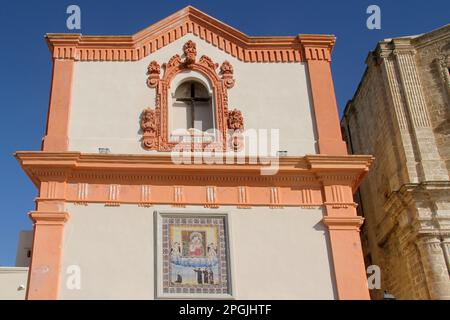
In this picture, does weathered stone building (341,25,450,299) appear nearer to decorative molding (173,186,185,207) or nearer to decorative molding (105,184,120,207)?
decorative molding (173,186,185,207)

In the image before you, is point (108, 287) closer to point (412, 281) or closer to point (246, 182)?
point (246, 182)

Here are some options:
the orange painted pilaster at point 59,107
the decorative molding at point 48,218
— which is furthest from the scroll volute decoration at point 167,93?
the decorative molding at point 48,218

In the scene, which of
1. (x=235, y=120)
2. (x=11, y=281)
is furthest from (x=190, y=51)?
(x=11, y=281)

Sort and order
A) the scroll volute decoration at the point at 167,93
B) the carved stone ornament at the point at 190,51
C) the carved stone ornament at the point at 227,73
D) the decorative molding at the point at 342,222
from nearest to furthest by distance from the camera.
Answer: the decorative molding at the point at 342,222 < the scroll volute decoration at the point at 167,93 < the carved stone ornament at the point at 227,73 < the carved stone ornament at the point at 190,51

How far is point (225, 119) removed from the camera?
518 inches

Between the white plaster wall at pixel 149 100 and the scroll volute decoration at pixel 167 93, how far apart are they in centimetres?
16

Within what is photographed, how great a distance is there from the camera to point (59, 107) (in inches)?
510

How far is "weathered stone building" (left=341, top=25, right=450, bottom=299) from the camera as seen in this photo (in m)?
18.5

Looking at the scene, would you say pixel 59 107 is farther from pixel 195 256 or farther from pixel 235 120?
pixel 195 256

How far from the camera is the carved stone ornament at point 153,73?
13467mm

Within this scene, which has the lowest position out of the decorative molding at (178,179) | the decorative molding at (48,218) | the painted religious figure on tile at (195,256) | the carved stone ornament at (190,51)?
the painted religious figure on tile at (195,256)

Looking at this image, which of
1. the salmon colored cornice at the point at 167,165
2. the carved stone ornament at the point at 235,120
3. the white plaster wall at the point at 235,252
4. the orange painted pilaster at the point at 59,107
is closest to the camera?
the white plaster wall at the point at 235,252

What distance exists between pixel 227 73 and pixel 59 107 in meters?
3.81

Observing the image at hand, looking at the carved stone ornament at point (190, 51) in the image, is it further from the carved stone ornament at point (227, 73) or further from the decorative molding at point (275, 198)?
the decorative molding at point (275, 198)
